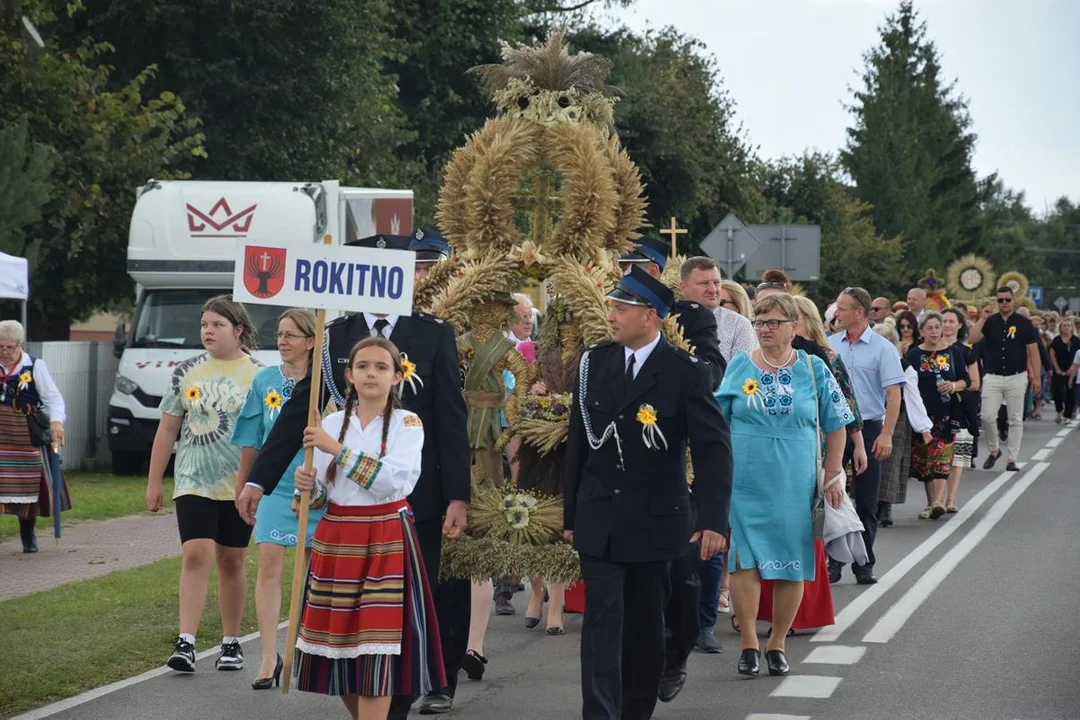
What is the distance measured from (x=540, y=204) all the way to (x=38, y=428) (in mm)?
6221

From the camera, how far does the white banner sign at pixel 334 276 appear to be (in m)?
6.89

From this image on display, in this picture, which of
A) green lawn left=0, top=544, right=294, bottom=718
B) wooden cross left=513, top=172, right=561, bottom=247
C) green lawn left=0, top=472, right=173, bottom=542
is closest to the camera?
green lawn left=0, top=544, right=294, bottom=718

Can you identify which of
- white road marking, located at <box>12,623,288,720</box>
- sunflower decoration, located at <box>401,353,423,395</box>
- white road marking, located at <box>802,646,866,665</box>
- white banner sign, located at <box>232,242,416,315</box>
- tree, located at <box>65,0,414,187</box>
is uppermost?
tree, located at <box>65,0,414,187</box>

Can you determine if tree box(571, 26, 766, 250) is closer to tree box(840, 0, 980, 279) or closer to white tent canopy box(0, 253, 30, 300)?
white tent canopy box(0, 253, 30, 300)

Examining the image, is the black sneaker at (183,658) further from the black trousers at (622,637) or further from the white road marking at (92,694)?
the black trousers at (622,637)

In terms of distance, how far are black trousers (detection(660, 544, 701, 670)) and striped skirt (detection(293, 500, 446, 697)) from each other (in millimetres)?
1639

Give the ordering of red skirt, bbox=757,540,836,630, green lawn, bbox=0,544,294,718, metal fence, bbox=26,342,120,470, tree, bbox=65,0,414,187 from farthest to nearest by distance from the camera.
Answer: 1. tree, bbox=65,0,414,187
2. metal fence, bbox=26,342,120,470
3. red skirt, bbox=757,540,836,630
4. green lawn, bbox=0,544,294,718

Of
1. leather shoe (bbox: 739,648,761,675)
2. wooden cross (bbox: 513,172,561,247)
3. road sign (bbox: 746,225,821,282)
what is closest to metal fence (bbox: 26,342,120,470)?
road sign (bbox: 746,225,821,282)

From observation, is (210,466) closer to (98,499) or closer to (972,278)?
(98,499)

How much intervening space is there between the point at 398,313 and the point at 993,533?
9.47 metres

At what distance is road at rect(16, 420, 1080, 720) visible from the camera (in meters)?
7.78

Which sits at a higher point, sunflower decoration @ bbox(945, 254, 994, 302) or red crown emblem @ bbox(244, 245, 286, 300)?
Answer: sunflower decoration @ bbox(945, 254, 994, 302)

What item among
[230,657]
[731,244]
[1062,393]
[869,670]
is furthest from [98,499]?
[1062,393]

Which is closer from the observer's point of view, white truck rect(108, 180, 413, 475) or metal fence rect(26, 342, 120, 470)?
white truck rect(108, 180, 413, 475)
